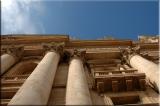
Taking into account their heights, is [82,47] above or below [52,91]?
above

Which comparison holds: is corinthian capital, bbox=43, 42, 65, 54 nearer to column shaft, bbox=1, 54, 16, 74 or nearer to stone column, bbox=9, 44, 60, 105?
column shaft, bbox=1, 54, 16, 74

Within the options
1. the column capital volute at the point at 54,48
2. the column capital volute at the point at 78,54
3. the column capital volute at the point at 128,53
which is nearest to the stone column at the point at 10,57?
the column capital volute at the point at 54,48

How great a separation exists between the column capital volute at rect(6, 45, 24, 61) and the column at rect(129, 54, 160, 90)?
32.9ft

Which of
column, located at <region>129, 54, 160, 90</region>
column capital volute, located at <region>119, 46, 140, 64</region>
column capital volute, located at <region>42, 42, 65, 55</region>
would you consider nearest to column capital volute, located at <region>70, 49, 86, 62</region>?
column capital volute, located at <region>42, 42, 65, 55</region>

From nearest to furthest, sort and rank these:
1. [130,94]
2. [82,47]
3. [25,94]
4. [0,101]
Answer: [25,94] → [0,101] → [130,94] → [82,47]

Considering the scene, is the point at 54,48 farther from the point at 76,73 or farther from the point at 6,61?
the point at 76,73

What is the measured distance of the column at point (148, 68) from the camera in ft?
55.8

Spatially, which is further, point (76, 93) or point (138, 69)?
point (138, 69)

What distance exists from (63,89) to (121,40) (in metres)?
13.4

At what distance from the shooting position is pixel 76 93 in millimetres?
13289

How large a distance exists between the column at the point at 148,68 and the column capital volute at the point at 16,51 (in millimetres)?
10026

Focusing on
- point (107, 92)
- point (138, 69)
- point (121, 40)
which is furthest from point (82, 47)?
point (107, 92)

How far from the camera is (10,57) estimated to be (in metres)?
23.5

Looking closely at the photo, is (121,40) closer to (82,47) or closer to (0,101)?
(82,47)
